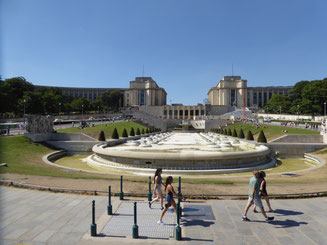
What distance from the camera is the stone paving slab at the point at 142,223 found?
6.53m

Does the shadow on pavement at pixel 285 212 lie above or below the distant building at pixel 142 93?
below

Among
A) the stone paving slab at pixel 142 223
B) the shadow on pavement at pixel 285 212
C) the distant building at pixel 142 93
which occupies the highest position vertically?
the distant building at pixel 142 93

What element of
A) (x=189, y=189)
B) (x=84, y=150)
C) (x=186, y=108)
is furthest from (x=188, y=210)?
(x=186, y=108)

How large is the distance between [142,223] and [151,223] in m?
0.26

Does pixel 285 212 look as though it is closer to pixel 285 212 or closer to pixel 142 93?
pixel 285 212

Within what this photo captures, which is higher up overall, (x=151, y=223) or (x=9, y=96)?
(x=9, y=96)

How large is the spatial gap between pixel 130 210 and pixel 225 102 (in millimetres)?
144165

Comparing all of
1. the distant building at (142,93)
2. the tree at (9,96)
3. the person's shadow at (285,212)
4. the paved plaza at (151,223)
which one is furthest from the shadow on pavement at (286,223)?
the distant building at (142,93)

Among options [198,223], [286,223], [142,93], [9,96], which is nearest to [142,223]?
[198,223]

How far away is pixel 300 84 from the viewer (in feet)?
327

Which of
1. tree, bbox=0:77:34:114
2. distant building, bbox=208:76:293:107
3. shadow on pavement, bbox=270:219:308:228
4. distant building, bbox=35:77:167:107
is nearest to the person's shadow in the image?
shadow on pavement, bbox=270:219:308:228

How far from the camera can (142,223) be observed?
23.4ft

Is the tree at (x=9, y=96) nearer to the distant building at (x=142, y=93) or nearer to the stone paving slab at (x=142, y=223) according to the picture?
the stone paving slab at (x=142, y=223)

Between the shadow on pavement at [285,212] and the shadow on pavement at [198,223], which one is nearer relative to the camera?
the shadow on pavement at [198,223]
